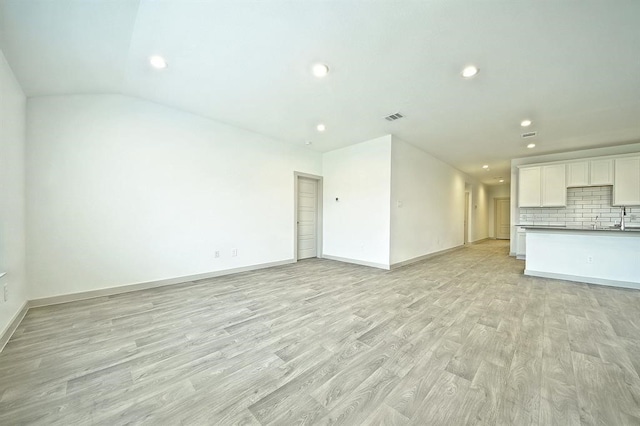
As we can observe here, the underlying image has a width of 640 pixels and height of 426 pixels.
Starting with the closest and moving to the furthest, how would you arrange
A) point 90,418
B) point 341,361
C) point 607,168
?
1. point 90,418
2. point 341,361
3. point 607,168

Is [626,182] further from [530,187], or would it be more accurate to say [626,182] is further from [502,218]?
[502,218]

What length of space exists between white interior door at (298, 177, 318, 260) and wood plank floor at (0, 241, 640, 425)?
2657mm

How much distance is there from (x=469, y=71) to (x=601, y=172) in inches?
209

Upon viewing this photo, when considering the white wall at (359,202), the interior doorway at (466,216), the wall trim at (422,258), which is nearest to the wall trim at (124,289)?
the white wall at (359,202)

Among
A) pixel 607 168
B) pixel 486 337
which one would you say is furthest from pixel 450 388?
pixel 607 168

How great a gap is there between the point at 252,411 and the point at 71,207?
11.8 ft

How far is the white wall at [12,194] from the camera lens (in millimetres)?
2209

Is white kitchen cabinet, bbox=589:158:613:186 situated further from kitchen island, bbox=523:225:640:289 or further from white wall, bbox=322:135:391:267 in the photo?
white wall, bbox=322:135:391:267

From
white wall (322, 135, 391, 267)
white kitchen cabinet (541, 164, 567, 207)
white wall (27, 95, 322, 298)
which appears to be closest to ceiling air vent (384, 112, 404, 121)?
white wall (322, 135, 391, 267)

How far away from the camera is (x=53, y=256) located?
117 inches

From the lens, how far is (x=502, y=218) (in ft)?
38.2

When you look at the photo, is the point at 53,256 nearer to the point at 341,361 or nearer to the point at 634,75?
the point at 341,361

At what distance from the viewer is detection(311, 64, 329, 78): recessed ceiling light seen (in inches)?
105

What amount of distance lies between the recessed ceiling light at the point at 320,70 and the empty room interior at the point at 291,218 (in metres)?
0.06
